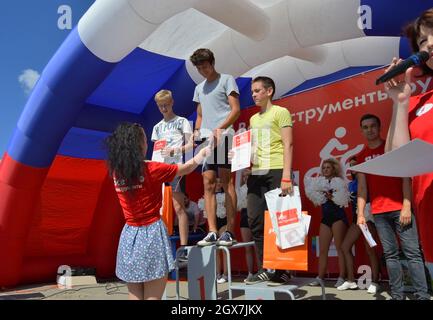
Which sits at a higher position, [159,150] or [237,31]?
[237,31]

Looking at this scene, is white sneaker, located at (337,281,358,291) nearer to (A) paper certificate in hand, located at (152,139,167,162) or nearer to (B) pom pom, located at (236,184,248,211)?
(B) pom pom, located at (236,184,248,211)

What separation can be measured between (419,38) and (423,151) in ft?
1.53

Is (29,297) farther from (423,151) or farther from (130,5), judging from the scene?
(423,151)

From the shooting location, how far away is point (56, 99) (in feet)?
12.7

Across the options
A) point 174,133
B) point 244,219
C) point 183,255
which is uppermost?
point 174,133

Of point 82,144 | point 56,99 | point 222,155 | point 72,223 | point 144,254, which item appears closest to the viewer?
point 144,254

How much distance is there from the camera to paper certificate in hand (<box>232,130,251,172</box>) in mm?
2758

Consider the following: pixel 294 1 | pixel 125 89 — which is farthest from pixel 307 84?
pixel 125 89

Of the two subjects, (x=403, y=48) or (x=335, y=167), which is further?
(x=403, y=48)

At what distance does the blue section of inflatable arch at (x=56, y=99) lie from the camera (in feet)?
12.3

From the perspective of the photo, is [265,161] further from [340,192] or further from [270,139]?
[340,192]

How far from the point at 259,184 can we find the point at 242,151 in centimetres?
34

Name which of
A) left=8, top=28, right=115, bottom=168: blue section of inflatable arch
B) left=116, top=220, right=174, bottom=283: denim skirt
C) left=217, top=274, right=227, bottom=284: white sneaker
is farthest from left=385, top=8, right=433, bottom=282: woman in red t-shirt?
left=217, top=274, right=227, bottom=284: white sneaker

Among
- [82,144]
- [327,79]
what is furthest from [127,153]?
[327,79]
